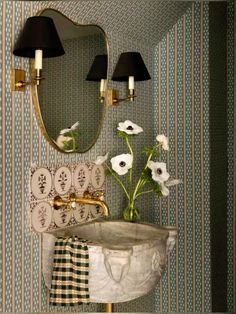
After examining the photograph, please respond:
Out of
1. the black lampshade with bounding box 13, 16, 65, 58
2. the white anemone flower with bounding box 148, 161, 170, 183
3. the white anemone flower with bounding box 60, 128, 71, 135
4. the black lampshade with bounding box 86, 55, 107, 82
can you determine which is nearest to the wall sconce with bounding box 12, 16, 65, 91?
the black lampshade with bounding box 13, 16, 65, 58

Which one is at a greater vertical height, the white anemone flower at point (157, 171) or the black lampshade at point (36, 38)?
the black lampshade at point (36, 38)

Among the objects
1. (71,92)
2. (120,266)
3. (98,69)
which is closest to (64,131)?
(71,92)

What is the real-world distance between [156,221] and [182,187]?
279 millimetres

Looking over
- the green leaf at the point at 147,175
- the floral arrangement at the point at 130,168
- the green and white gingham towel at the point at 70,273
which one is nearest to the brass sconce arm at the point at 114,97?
the floral arrangement at the point at 130,168

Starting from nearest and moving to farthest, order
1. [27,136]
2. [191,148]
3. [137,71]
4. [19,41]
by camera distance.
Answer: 1. [19,41]
2. [27,136]
3. [137,71]
4. [191,148]

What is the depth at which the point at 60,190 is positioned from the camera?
1.82 m

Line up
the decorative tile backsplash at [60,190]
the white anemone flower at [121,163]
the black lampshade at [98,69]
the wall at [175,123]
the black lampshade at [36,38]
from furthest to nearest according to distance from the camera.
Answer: the wall at [175,123]
the white anemone flower at [121,163]
the black lampshade at [98,69]
the decorative tile backsplash at [60,190]
the black lampshade at [36,38]

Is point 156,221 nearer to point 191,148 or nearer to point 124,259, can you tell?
point 191,148

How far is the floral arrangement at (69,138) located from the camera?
5.94 feet

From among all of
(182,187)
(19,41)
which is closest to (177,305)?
(182,187)

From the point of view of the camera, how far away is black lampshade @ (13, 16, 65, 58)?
59.7 inches

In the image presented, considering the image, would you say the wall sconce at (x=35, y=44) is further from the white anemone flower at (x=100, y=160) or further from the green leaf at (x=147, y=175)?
the green leaf at (x=147, y=175)

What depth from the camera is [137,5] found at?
2.29 metres

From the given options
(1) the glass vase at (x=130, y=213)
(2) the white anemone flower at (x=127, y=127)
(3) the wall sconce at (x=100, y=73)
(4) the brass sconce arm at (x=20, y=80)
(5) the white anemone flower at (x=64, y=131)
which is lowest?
(1) the glass vase at (x=130, y=213)
